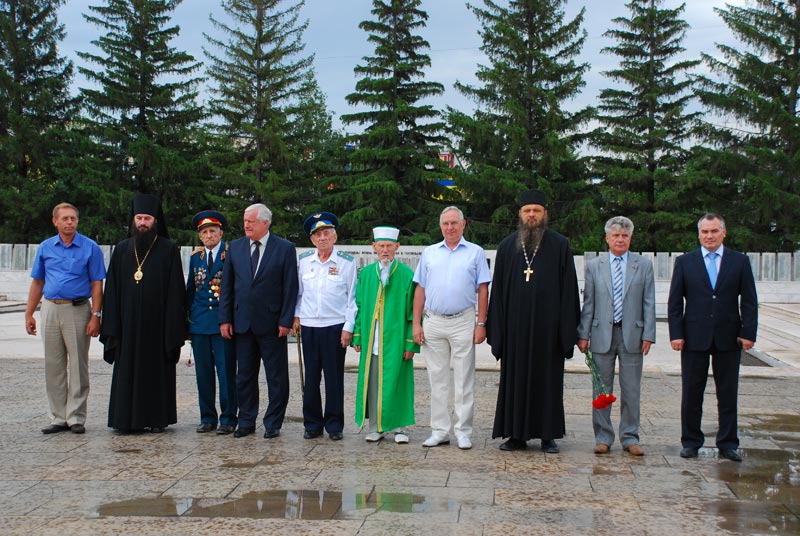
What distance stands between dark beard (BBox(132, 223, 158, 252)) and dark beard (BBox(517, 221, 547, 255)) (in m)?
3.12

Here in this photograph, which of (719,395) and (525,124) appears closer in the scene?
(719,395)

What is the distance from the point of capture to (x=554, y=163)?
99.3 ft

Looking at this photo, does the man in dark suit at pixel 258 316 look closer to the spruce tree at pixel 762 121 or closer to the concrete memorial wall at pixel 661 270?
the concrete memorial wall at pixel 661 270

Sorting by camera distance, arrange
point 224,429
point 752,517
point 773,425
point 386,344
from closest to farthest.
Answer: point 752,517
point 386,344
point 224,429
point 773,425

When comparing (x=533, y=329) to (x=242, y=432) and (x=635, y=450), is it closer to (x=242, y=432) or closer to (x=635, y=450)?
(x=635, y=450)

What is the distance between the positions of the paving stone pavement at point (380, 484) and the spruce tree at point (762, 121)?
79.3 feet

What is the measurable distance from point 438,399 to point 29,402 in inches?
176

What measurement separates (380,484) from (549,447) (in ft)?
5.32

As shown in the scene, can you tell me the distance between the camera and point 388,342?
6.61 m

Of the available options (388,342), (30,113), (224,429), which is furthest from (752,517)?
(30,113)

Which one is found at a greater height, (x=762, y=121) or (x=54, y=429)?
(x=762, y=121)

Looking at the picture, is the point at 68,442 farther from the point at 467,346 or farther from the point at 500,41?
the point at 500,41

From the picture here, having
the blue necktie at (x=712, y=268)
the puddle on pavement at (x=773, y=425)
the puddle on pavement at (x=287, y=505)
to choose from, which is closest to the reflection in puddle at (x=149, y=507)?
the puddle on pavement at (x=287, y=505)

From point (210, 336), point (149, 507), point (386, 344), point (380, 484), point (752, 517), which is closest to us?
point (752, 517)
